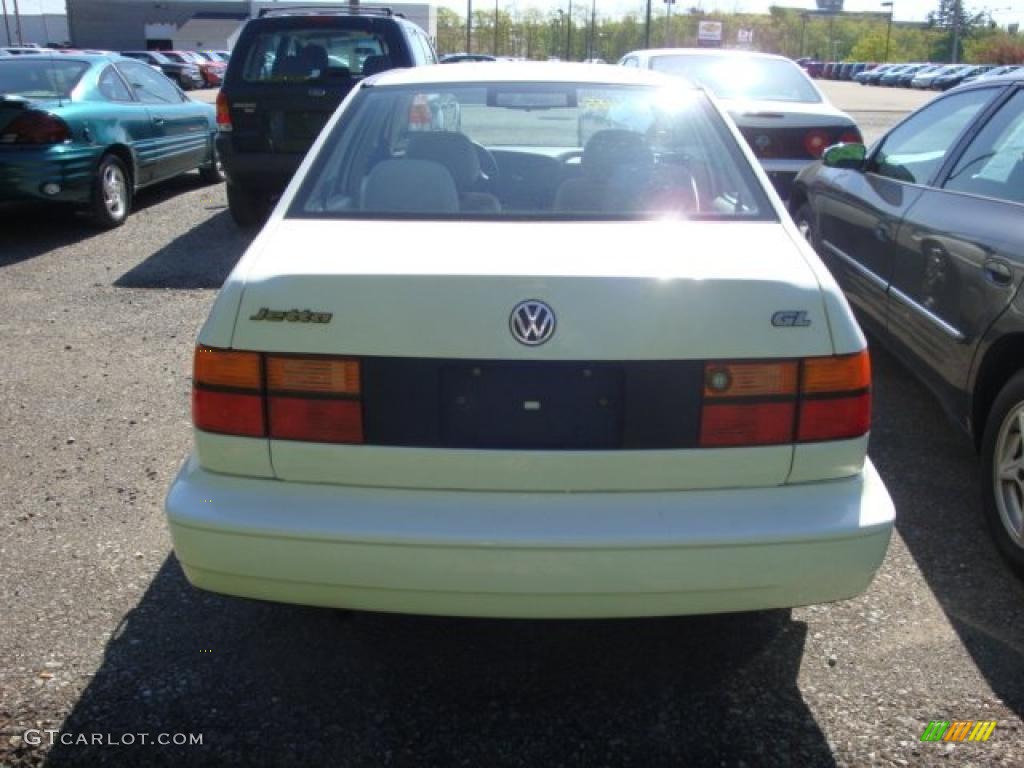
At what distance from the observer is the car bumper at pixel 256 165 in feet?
27.1

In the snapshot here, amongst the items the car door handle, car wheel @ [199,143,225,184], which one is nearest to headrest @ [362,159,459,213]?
the car door handle

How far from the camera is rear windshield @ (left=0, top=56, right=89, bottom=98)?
8719mm

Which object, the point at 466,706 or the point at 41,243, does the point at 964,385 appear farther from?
the point at 41,243

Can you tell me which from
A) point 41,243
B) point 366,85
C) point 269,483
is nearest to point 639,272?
point 269,483

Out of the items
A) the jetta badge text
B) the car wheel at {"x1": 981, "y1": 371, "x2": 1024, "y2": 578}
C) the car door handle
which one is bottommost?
the car wheel at {"x1": 981, "y1": 371, "x2": 1024, "y2": 578}

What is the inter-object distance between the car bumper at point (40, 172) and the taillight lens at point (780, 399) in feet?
23.7

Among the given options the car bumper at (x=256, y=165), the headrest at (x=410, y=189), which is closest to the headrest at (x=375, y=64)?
the car bumper at (x=256, y=165)

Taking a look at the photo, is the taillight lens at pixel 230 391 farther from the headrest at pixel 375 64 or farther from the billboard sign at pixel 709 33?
the billboard sign at pixel 709 33

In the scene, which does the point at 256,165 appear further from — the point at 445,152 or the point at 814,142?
the point at 445,152

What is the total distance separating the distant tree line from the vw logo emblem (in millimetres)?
84176

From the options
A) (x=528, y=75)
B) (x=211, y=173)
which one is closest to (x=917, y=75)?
(x=211, y=173)

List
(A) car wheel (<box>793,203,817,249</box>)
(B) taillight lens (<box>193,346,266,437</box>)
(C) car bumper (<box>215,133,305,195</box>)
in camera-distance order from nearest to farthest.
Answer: (B) taillight lens (<box>193,346,266,437</box>) < (A) car wheel (<box>793,203,817,249</box>) < (C) car bumper (<box>215,133,305,195</box>)

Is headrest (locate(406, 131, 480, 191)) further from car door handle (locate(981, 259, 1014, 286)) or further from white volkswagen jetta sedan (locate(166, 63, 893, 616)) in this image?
car door handle (locate(981, 259, 1014, 286))

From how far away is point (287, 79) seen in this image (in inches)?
325
